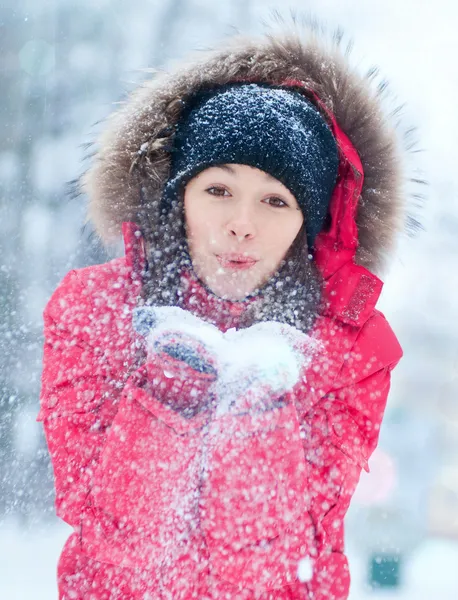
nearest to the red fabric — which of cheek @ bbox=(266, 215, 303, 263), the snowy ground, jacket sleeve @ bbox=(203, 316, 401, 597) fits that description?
jacket sleeve @ bbox=(203, 316, 401, 597)

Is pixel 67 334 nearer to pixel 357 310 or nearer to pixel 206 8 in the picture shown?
pixel 357 310

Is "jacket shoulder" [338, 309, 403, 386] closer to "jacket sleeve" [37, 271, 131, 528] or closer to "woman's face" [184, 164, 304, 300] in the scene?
"woman's face" [184, 164, 304, 300]

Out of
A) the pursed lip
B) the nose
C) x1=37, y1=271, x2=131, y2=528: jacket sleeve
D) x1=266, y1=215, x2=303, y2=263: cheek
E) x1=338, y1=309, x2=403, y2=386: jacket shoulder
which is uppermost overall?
the nose

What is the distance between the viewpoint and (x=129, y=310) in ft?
3.41

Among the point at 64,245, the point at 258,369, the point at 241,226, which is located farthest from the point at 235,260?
the point at 64,245

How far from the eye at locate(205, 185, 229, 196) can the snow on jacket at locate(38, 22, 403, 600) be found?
0.12 m

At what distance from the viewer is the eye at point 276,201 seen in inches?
38.8

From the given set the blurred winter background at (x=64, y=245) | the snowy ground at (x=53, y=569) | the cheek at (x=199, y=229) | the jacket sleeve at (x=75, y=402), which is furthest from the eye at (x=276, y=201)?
the snowy ground at (x=53, y=569)

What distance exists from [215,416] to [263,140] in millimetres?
449

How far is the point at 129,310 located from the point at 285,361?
0.30m

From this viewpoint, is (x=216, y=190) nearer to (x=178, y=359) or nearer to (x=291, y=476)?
(x=178, y=359)

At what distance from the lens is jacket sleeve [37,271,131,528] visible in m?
0.95

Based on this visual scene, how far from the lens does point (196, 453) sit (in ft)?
3.00

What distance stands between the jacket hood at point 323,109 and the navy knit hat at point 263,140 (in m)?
0.03
